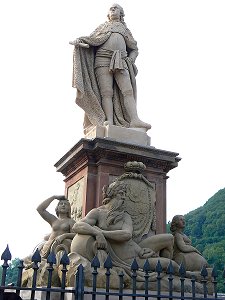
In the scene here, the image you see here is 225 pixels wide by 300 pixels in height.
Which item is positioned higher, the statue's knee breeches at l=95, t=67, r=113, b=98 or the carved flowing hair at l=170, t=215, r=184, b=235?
the statue's knee breeches at l=95, t=67, r=113, b=98

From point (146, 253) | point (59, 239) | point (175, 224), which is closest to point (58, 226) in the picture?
point (59, 239)

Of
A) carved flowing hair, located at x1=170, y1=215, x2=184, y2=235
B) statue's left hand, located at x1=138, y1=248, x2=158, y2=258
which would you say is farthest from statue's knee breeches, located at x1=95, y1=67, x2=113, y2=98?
statue's left hand, located at x1=138, y1=248, x2=158, y2=258

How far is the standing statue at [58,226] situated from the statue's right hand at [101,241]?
1.91ft

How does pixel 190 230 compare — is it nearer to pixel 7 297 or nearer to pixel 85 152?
pixel 85 152

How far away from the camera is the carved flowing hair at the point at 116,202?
6.74 m

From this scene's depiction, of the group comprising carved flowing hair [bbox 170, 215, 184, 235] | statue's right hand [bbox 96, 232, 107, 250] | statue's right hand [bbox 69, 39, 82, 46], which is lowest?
statue's right hand [bbox 96, 232, 107, 250]

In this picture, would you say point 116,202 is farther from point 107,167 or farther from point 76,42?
point 76,42

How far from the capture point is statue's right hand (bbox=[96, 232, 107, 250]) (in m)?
6.22

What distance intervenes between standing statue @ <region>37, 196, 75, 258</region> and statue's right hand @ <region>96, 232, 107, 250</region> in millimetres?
584

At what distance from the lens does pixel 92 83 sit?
A: 8906 millimetres

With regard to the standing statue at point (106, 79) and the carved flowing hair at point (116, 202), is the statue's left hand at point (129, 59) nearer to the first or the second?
the standing statue at point (106, 79)

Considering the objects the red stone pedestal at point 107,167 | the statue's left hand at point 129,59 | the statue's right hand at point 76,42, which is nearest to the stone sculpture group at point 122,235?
the red stone pedestal at point 107,167

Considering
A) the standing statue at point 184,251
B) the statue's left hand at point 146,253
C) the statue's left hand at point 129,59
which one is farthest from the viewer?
the statue's left hand at point 129,59

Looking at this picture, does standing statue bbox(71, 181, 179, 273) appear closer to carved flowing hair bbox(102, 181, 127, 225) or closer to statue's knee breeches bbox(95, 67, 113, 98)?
carved flowing hair bbox(102, 181, 127, 225)
